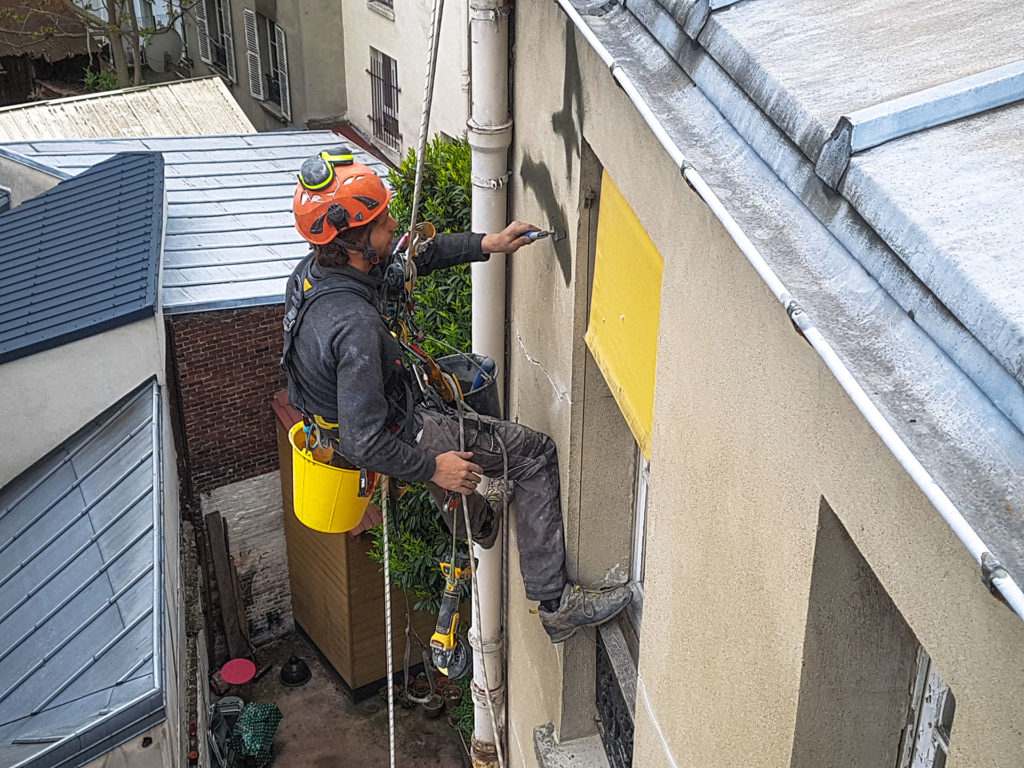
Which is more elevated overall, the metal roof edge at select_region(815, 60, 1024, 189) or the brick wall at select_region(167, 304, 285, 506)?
the metal roof edge at select_region(815, 60, 1024, 189)

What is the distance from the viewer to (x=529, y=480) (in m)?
5.93

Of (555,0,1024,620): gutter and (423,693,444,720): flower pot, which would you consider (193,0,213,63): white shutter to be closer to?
(423,693,444,720): flower pot

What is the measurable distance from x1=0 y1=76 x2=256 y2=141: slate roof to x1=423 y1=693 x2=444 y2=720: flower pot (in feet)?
32.0

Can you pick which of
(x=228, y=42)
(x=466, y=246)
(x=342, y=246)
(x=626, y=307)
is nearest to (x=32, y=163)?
(x=466, y=246)

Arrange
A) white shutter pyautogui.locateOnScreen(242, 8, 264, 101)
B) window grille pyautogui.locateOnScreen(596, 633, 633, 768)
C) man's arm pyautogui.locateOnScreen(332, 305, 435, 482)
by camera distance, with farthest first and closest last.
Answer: white shutter pyautogui.locateOnScreen(242, 8, 264, 101)
window grille pyautogui.locateOnScreen(596, 633, 633, 768)
man's arm pyautogui.locateOnScreen(332, 305, 435, 482)

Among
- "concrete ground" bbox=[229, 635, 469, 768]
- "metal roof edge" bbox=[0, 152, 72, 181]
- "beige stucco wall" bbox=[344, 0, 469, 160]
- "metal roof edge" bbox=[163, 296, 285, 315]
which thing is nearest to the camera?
"metal roof edge" bbox=[163, 296, 285, 315]

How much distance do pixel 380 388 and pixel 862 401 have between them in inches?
126

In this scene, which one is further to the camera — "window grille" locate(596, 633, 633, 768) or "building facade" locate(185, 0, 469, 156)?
"building facade" locate(185, 0, 469, 156)

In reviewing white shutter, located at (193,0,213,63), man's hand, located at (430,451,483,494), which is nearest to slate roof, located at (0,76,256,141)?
white shutter, located at (193,0,213,63)

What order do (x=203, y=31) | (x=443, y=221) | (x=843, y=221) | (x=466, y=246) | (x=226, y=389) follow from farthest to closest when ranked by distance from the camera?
(x=203, y=31) → (x=226, y=389) → (x=443, y=221) → (x=466, y=246) → (x=843, y=221)

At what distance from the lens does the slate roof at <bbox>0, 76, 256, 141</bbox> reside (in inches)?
682

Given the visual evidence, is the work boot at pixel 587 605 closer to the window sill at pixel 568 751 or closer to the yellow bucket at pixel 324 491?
the window sill at pixel 568 751

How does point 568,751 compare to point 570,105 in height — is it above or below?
below

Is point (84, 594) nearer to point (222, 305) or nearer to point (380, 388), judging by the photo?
point (222, 305)
